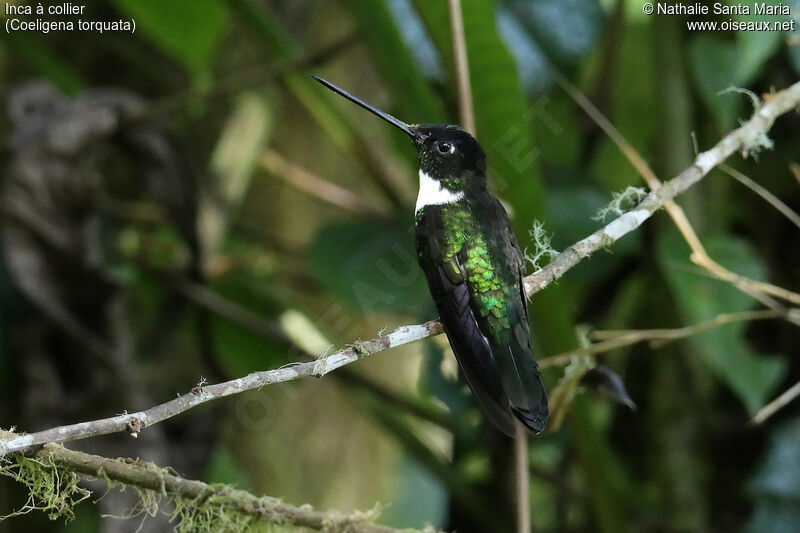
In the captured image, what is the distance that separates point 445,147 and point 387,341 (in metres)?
0.39

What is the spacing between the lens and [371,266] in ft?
6.64

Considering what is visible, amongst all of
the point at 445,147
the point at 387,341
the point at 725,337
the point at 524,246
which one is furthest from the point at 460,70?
the point at 725,337

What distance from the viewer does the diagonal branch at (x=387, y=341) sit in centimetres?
76

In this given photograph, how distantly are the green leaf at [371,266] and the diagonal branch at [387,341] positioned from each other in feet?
2.87

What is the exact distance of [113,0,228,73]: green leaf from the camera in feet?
7.37

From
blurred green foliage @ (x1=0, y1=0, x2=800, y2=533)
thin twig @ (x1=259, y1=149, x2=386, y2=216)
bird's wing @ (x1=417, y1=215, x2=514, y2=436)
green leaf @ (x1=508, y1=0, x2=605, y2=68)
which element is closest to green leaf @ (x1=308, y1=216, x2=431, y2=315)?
blurred green foliage @ (x1=0, y1=0, x2=800, y2=533)

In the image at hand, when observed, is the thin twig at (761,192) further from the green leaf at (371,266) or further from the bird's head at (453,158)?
the green leaf at (371,266)

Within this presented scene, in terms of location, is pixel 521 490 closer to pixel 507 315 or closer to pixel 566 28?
pixel 507 315

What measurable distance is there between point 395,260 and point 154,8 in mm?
927

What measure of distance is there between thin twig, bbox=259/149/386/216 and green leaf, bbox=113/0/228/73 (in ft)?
1.22

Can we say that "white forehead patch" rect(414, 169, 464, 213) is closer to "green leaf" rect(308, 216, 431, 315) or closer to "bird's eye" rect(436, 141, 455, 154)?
"bird's eye" rect(436, 141, 455, 154)

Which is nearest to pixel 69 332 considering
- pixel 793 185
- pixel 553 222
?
pixel 553 222

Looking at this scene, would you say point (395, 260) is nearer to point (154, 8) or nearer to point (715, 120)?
point (715, 120)

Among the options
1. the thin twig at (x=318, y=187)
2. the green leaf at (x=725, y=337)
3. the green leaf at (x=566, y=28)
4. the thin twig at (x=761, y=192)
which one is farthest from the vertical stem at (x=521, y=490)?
the thin twig at (x=318, y=187)
